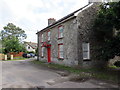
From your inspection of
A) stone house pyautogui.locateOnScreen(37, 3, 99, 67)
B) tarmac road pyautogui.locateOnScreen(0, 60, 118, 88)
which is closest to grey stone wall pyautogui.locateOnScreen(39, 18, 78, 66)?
stone house pyautogui.locateOnScreen(37, 3, 99, 67)

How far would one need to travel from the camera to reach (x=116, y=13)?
7.87 meters

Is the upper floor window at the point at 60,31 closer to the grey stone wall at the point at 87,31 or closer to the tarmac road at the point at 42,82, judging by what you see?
the grey stone wall at the point at 87,31

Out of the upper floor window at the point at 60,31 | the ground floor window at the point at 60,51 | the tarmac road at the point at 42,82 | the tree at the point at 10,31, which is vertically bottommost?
the tarmac road at the point at 42,82

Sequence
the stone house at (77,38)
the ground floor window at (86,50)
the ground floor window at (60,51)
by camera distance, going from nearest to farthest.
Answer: the stone house at (77,38) < the ground floor window at (86,50) < the ground floor window at (60,51)

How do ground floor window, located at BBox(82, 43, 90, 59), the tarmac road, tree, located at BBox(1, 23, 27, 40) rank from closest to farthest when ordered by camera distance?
1. the tarmac road
2. ground floor window, located at BBox(82, 43, 90, 59)
3. tree, located at BBox(1, 23, 27, 40)

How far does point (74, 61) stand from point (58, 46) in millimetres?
4081

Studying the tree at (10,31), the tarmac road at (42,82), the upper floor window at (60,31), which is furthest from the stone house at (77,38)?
the tree at (10,31)

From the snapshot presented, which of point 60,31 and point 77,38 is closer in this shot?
point 77,38

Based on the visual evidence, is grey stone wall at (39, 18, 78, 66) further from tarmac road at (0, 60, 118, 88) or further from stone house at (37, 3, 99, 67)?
tarmac road at (0, 60, 118, 88)

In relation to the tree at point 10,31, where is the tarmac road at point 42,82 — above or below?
below

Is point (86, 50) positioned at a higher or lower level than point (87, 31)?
lower

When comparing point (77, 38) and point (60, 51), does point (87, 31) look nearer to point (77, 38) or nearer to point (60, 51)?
point (77, 38)

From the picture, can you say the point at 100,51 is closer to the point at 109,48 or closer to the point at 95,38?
the point at 109,48

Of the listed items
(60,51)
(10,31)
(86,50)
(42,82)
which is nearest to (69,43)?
(86,50)
